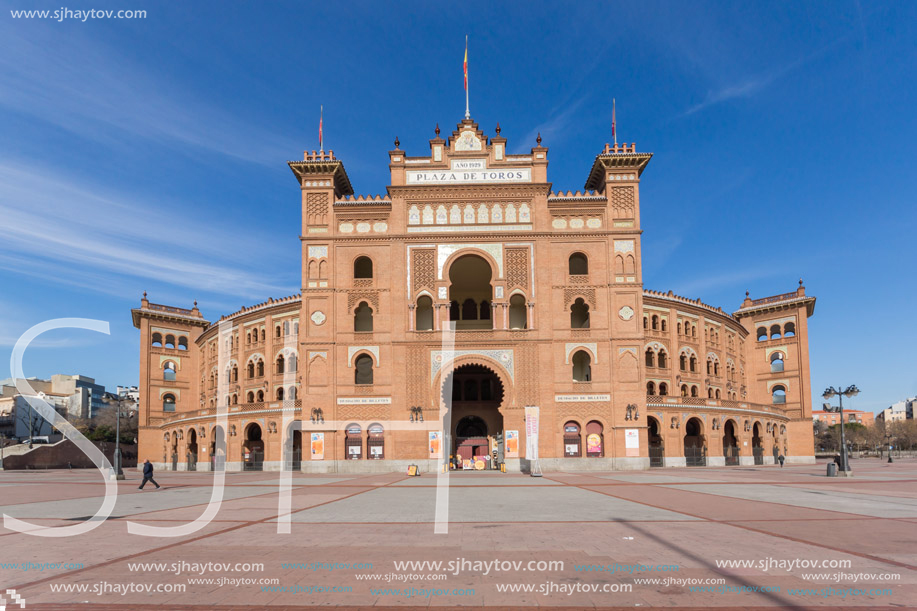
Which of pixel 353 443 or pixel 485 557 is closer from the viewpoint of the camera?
pixel 485 557

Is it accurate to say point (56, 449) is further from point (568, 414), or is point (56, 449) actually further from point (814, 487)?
point (814, 487)

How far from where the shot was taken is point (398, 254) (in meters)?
46.5

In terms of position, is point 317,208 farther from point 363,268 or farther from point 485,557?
point 485,557

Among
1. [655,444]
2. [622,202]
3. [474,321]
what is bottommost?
[655,444]

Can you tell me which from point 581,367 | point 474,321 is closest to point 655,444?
point 581,367

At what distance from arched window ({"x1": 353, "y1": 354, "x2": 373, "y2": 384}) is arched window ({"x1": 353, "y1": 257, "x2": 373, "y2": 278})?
20.2 ft

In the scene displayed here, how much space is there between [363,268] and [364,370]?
7562 mm

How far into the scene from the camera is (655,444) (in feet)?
173

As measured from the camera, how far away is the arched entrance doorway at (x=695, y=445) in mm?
51250

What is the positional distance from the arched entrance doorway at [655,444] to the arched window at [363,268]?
22.9 meters

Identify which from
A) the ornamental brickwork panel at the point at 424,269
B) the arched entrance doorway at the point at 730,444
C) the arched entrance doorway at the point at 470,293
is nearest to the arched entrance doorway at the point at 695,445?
the arched entrance doorway at the point at 730,444

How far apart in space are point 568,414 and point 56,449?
58.8 m

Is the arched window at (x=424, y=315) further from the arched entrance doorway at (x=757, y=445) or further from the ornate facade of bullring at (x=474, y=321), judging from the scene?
the arched entrance doorway at (x=757, y=445)

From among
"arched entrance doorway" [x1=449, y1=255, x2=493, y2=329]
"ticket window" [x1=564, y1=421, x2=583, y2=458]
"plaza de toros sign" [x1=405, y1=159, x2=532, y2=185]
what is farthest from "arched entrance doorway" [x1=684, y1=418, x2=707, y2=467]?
"plaza de toros sign" [x1=405, y1=159, x2=532, y2=185]
